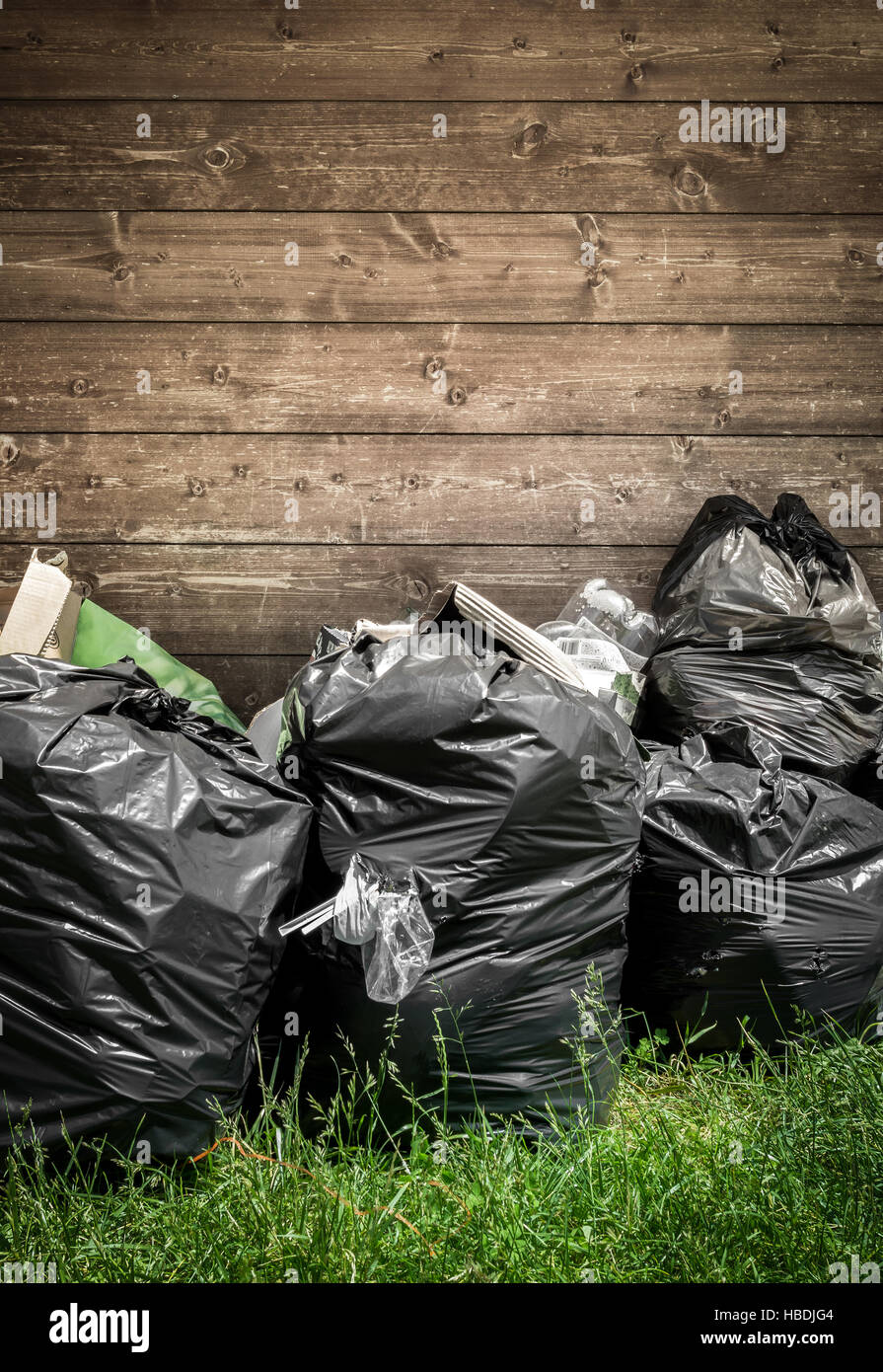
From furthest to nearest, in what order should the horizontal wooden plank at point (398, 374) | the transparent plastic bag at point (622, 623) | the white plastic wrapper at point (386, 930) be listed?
the horizontal wooden plank at point (398, 374) → the transparent plastic bag at point (622, 623) → the white plastic wrapper at point (386, 930)

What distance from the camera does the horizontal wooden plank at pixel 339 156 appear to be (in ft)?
6.98

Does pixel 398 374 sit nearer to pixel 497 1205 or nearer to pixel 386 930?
pixel 386 930

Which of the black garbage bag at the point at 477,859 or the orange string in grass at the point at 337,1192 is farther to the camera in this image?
the black garbage bag at the point at 477,859

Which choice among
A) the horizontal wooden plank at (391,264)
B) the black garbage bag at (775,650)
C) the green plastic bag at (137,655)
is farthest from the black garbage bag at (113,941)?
the horizontal wooden plank at (391,264)

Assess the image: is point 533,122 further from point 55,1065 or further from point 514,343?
point 55,1065

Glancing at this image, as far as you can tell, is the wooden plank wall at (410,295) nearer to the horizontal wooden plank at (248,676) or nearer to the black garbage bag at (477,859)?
the horizontal wooden plank at (248,676)

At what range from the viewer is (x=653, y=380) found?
2195mm

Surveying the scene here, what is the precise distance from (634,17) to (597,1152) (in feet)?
7.65

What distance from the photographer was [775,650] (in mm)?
1925

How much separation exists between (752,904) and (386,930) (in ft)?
2.14

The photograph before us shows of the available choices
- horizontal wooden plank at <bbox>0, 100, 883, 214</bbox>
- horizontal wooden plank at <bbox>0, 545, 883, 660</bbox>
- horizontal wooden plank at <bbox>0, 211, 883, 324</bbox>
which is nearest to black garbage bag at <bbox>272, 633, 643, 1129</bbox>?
horizontal wooden plank at <bbox>0, 545, 883, 660</bbox>

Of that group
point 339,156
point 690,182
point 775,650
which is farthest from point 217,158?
point 775,650

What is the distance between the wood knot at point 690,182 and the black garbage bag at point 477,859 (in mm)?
1363

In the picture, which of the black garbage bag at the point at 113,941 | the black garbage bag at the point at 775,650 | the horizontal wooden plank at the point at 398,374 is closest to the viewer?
the black garbage bag at the point at 113,941
